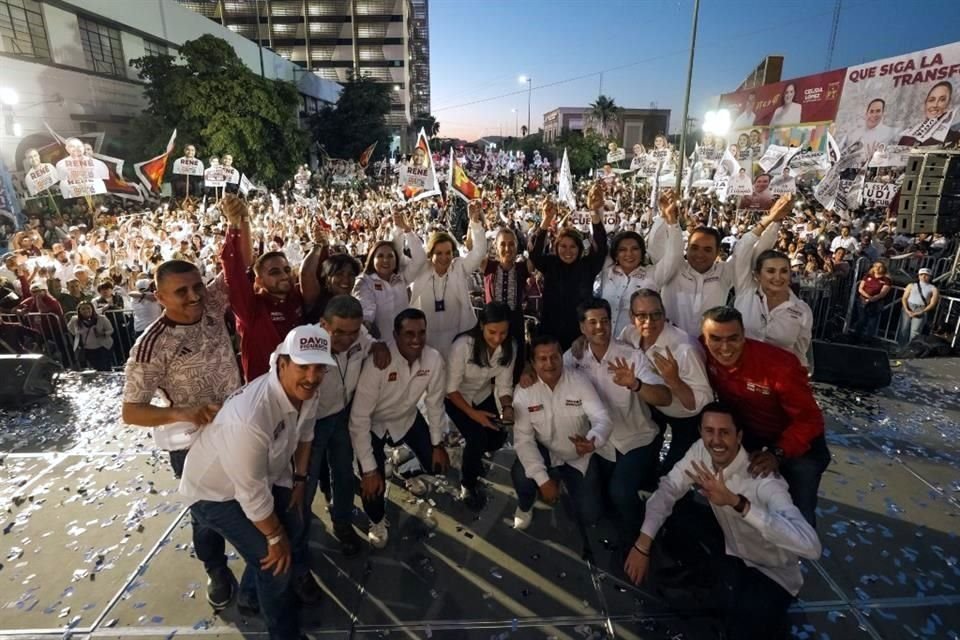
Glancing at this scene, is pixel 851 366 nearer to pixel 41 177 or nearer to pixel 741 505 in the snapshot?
pixel 741 505

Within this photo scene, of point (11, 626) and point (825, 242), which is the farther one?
point (825, 242)

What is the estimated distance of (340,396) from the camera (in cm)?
332

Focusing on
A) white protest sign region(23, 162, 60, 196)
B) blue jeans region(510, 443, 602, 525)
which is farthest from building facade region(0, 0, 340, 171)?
blue jeans region(510, 443, 602, 525)

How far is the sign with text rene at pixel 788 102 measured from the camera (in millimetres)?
25188

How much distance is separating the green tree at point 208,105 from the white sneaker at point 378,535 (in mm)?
23830

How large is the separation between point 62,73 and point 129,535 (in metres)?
24.1

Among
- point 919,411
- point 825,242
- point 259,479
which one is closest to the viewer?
point 259,479

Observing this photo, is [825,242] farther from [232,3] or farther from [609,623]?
[232,3]

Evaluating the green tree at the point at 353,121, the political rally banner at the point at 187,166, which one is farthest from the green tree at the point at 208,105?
the green tree at the point at 353,121

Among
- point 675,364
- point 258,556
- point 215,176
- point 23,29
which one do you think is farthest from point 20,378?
point 23,29

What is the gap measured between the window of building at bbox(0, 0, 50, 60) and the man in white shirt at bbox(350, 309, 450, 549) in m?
22.3

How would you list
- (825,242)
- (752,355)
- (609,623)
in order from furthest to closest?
(825,242), (752,355), (609,623)

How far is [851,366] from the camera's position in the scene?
5.82 metres

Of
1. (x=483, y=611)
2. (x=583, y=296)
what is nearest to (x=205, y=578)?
(x=483, y=611)
